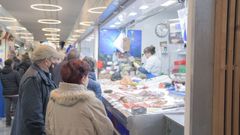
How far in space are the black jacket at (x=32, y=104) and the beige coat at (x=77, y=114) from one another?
1.03 feet

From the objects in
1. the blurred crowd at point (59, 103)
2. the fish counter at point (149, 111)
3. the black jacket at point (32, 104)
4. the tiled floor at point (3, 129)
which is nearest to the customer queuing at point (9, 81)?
the tiled floor at point (3, 129)

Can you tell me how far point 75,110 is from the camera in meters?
2.42

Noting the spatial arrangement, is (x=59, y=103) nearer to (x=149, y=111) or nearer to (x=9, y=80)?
(x=149, y=111)

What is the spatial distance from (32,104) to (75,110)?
0.52 metres

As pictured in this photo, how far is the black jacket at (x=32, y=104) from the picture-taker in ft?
9.03

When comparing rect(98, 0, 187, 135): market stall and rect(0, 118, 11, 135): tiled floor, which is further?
rect(0, 118, 11, 135): tiled floor

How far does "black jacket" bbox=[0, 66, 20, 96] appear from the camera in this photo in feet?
24.1

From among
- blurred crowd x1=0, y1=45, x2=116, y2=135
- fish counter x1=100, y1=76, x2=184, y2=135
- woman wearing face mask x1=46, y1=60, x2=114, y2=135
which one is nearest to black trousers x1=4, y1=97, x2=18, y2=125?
fish counter x1=100, y1=76, x2=184, y2=135

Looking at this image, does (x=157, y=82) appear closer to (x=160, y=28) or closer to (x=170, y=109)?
(x=170, y=109)

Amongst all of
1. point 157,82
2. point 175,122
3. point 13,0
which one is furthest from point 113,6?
point 13,0

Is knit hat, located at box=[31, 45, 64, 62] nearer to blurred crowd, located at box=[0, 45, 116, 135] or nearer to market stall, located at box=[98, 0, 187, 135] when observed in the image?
blurred crowd, located at box=[0, 45, 116, 135]

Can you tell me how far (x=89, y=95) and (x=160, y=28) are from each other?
22.1 ft

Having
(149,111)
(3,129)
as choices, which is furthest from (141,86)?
(3,129)

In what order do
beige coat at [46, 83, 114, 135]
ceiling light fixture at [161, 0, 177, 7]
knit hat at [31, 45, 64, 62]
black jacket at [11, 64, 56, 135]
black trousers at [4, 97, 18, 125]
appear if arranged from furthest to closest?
black trousers at [4, 97, 18, 125], ceiling light fixture at [161, 0, 177, 7], knit hat at [31, 45, 64, 62], black jacket at [11, 64, 56, 135], beige coat at [46, 83, 114, 135]
